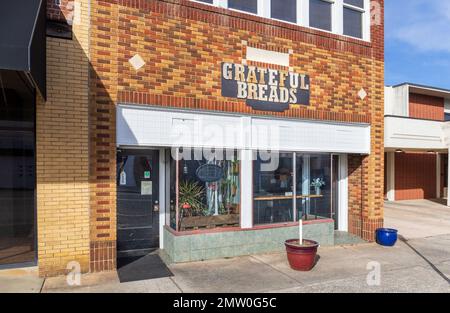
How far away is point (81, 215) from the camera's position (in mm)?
6672

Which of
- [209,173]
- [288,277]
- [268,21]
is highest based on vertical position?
[268,21]

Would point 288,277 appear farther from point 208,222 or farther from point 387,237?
point 387,237

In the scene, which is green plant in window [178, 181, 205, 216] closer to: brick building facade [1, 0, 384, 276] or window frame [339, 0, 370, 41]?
brick building facade [1, 0, 384, 276]

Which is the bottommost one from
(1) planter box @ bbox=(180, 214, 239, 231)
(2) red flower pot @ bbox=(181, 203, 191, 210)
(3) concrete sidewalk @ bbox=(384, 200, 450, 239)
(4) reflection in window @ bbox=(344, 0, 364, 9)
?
(3) concrete sidewalk @ bbox=(384, 200, 450, 239)

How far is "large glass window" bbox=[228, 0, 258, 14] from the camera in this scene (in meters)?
8.21

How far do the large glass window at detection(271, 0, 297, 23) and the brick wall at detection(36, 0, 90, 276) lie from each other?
432 centimetres

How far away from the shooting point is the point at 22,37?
15.9 ft

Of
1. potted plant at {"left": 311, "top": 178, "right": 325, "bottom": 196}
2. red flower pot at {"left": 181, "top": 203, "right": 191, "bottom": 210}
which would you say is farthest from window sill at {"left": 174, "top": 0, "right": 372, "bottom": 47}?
red flower pot at {"left": 181, "top": 203, "right": 191, "bottom": 210}

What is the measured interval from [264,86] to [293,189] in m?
2.79

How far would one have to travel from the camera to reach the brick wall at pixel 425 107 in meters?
20.8

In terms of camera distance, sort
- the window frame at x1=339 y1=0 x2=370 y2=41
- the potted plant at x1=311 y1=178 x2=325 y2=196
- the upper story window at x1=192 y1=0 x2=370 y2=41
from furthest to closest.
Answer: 1. the potted plant at x1=311 y1=178 x2=325 y2=196
2. the window frame at x1=339 y1=0 x2=370 y2=41
3. the upper story window at x1=192 y1=0 x2=370 y2=41

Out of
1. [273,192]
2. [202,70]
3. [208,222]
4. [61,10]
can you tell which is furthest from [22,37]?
[273,192]

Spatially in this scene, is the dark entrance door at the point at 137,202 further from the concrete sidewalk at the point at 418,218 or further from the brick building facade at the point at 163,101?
the concrete sidewalk at the point at 418,218

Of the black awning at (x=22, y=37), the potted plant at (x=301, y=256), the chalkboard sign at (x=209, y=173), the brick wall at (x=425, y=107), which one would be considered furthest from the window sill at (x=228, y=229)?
the brick wall at (x=425, y=107)
